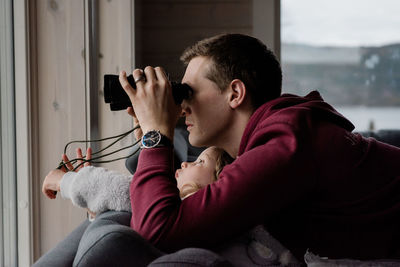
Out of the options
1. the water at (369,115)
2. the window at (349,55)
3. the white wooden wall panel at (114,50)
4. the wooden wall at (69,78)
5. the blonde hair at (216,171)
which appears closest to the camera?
the blonde hair at (216,171)

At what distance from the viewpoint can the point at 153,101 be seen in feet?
3.99

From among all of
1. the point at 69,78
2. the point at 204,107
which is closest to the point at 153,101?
the point at 204,107

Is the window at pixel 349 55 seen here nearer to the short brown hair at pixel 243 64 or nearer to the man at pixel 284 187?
the short brown hair at pixel 243 64

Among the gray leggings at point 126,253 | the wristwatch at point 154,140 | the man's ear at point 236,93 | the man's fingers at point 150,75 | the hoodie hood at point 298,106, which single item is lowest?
the gray leggings at point 126,253

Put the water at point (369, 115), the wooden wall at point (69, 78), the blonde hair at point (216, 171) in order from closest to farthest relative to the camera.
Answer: the blonde hair at point (216, 171), the wooden wall at point (69, 78), the water at point (369, 115)

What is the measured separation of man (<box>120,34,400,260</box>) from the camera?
1.05 meters

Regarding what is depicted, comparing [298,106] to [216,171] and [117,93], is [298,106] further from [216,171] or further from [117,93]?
[216,171]

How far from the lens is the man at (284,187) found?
105cm

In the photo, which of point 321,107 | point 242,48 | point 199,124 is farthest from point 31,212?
point 321,107

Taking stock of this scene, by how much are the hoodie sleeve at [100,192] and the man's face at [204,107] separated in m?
0.25

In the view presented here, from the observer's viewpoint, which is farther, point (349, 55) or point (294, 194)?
point (349, 55)

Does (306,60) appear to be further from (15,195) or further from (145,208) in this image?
(145,208)

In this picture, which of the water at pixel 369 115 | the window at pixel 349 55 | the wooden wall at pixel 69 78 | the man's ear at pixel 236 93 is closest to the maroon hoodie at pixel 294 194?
the man's ear at pixel 236 93

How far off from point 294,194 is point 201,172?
658 millimetres
